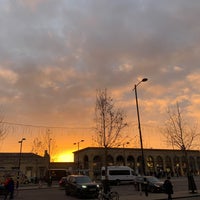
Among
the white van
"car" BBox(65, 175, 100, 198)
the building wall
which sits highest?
the building wall

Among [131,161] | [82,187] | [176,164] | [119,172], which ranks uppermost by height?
[131,161]

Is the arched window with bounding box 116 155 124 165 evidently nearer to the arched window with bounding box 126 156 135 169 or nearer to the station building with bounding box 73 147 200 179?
the station building with bounding box 73 147 200 179

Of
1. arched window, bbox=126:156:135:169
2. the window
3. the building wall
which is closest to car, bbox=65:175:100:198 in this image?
the window

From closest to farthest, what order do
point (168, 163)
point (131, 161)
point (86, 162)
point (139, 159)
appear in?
point (86, 162), point (131, 161), point (139, 159), point (168, 163)

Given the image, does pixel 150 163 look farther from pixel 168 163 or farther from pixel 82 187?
pixel 82 187

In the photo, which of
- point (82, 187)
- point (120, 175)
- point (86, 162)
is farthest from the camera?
point (86, 162)

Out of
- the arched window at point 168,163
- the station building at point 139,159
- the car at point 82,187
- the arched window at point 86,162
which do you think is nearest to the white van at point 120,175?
the car at point 82,187

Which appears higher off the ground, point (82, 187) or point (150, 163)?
point (150, 163)

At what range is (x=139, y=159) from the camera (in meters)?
92.3

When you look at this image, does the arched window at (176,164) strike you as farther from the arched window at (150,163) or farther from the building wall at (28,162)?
the building wall at (28,162)

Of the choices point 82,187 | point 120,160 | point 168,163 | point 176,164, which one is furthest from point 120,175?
point 176,164

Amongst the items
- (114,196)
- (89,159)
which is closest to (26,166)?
(89,159)

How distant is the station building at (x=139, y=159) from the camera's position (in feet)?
275

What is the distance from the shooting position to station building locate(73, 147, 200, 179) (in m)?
83.8
